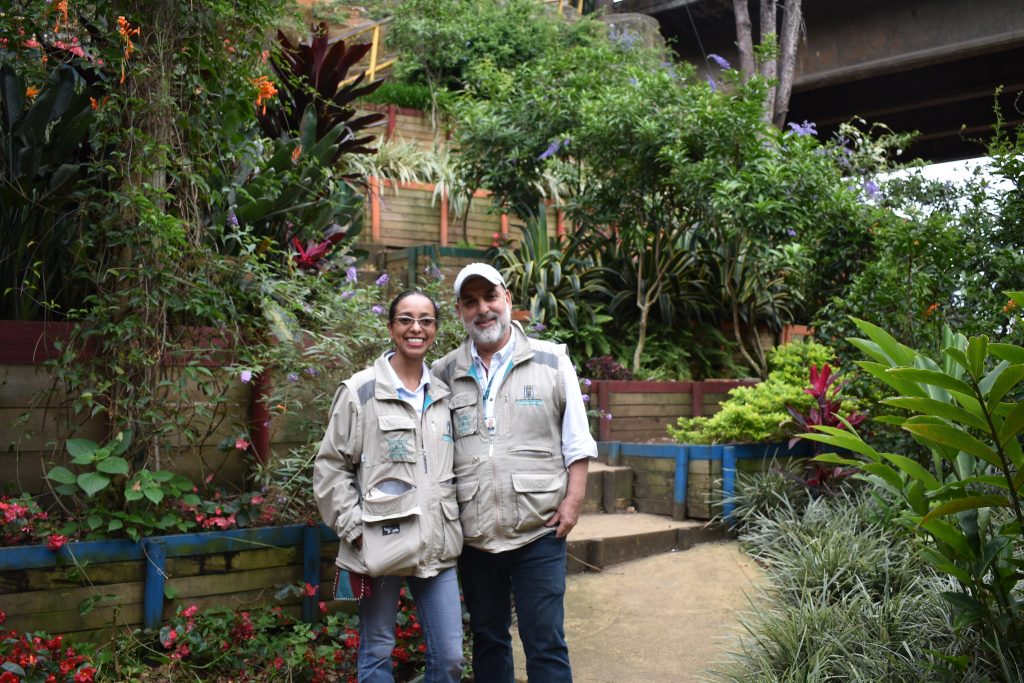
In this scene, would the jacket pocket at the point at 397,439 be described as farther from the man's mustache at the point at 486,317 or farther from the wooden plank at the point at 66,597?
the wooden plank at the point at 66,597

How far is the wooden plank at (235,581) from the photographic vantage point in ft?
12.2

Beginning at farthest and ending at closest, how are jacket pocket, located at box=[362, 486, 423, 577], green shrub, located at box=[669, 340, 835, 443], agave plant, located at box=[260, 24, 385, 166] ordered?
agave plant, located at box=[260, 24, 385, 166] < green shrub, located at box=[669, 340, 835, 443] < jacket pocket, located at box=[362, 486, 423, 577]

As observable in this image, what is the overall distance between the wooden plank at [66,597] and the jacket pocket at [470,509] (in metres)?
1.45

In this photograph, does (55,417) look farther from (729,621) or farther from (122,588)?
A: (729,621)

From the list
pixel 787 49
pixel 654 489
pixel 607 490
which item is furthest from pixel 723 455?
pixel 787 49

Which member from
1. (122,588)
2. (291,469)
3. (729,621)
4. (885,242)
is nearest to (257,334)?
(291,469)

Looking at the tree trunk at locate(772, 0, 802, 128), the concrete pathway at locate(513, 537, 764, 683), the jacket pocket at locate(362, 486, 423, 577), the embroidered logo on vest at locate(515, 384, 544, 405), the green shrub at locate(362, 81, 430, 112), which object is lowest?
the concrete pathway at locate(513, 537, 764, 683)

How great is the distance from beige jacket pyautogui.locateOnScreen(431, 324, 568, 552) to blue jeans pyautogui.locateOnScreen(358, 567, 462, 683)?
206 mm

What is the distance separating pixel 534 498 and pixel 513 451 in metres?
0.17

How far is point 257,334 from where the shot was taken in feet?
14.8

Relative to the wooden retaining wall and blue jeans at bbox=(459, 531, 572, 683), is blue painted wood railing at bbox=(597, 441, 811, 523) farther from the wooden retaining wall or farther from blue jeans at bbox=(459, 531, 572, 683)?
blue jeans at bbox=(459, 531, 572, 683)

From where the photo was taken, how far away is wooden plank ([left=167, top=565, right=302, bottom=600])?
3727 mm

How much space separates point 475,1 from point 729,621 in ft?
40.7

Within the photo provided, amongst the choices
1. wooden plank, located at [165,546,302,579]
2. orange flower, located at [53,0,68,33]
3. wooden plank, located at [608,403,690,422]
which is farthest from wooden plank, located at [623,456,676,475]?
orange flower, located at [53,0,68,33]
